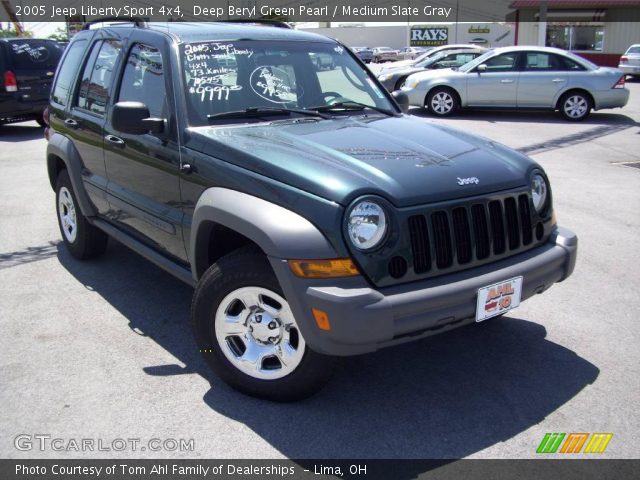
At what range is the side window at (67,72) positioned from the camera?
5.55m

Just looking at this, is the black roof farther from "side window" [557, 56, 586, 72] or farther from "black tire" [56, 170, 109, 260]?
"side window" [557, 56, 586, 72]

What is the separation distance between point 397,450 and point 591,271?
306cm

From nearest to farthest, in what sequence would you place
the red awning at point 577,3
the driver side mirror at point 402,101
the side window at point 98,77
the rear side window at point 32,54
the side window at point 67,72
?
1. the side window at point 98,77
2. the driver side mirror at point 402,101
3. the side window at point 67,72
4. the rear side window at point 32,54
5. the red awning at point 577,3

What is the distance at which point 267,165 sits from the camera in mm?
3324

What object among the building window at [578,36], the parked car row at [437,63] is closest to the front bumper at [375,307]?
the parked car row at [437,63]

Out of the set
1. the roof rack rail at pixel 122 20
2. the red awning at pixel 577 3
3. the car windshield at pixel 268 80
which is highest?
the red awning at pixel 577 3

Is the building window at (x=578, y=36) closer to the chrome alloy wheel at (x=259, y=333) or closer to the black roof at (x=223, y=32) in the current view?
the black roof at (x=223, y=32)

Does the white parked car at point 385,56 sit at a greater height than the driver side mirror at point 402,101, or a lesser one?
greater

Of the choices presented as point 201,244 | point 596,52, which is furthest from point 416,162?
point 596,52

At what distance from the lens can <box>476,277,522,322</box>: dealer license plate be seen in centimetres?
322

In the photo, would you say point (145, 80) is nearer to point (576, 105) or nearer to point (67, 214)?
point (67, 214)

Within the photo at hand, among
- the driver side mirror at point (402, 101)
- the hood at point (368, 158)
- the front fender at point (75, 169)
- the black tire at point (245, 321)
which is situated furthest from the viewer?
the front fender at point (75, 169)

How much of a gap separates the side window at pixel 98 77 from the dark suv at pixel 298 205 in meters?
0.05

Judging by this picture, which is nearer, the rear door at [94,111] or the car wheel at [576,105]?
the rear door at [94,111]
